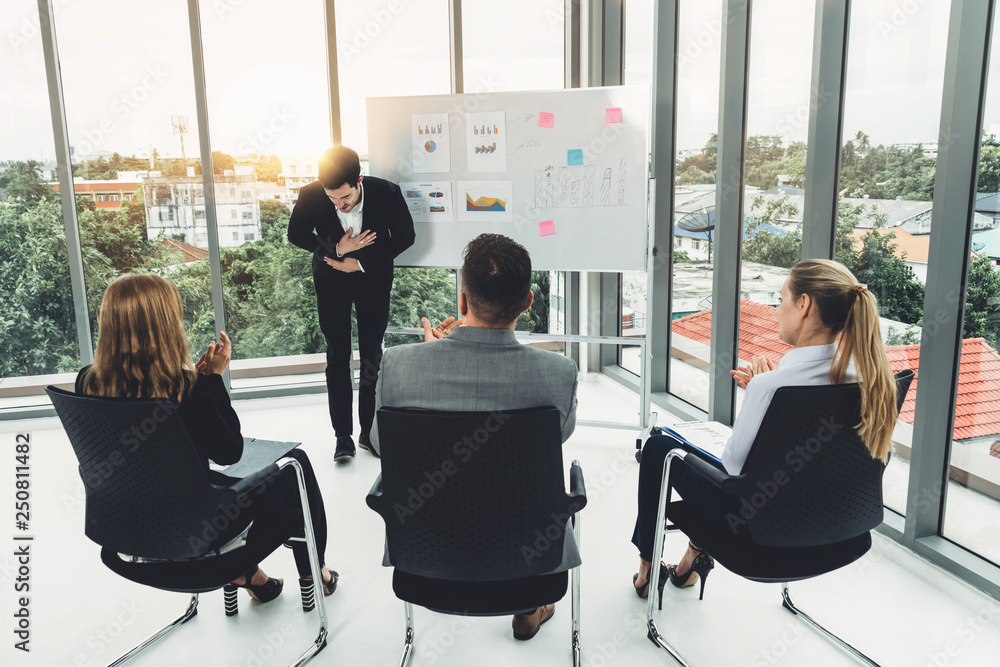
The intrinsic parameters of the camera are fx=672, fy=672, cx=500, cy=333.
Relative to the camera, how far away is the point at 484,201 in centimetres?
383

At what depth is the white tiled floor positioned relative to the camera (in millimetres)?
2053

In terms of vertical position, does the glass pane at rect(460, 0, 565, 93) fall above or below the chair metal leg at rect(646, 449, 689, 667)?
above

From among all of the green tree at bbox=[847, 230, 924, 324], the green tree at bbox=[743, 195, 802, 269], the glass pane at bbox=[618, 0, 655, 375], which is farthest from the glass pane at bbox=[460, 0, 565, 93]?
the green tree at bbox=[847, 230, 924, 324]

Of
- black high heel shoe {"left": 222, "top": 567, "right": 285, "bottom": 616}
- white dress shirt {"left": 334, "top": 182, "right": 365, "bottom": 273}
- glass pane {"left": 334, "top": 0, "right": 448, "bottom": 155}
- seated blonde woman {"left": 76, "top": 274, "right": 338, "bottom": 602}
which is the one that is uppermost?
glass pane {"left": 334, "top": 0, "right": 448, "bottom": 155}

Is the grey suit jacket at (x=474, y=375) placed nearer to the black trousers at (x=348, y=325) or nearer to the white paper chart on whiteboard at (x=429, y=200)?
the black trousers at (x=348, y=325)

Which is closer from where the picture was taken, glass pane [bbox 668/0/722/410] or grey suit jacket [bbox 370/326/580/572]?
grey suit jacket [bbox 370/326/580/572]

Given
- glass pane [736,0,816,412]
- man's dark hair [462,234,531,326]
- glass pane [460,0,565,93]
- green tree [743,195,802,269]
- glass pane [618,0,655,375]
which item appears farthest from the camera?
glass pane [460,0,565,93]

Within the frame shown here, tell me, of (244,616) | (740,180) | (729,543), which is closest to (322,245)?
(244,616)

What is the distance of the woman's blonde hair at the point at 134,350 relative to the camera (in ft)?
5.67

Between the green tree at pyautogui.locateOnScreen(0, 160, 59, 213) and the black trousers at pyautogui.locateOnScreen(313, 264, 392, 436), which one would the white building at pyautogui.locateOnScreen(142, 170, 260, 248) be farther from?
the black trousers at pyautogui.locateOnScreen(313, 264, 392, 436)

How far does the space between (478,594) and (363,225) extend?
2322 millimetres

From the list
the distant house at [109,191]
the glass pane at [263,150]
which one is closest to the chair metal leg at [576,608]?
the glass pane at [263,150]

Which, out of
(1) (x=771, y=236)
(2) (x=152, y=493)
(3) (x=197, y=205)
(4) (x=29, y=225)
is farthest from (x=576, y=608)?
(4) (x=29, y=225)

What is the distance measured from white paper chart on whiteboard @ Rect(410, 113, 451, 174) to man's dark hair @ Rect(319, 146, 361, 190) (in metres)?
0.72
